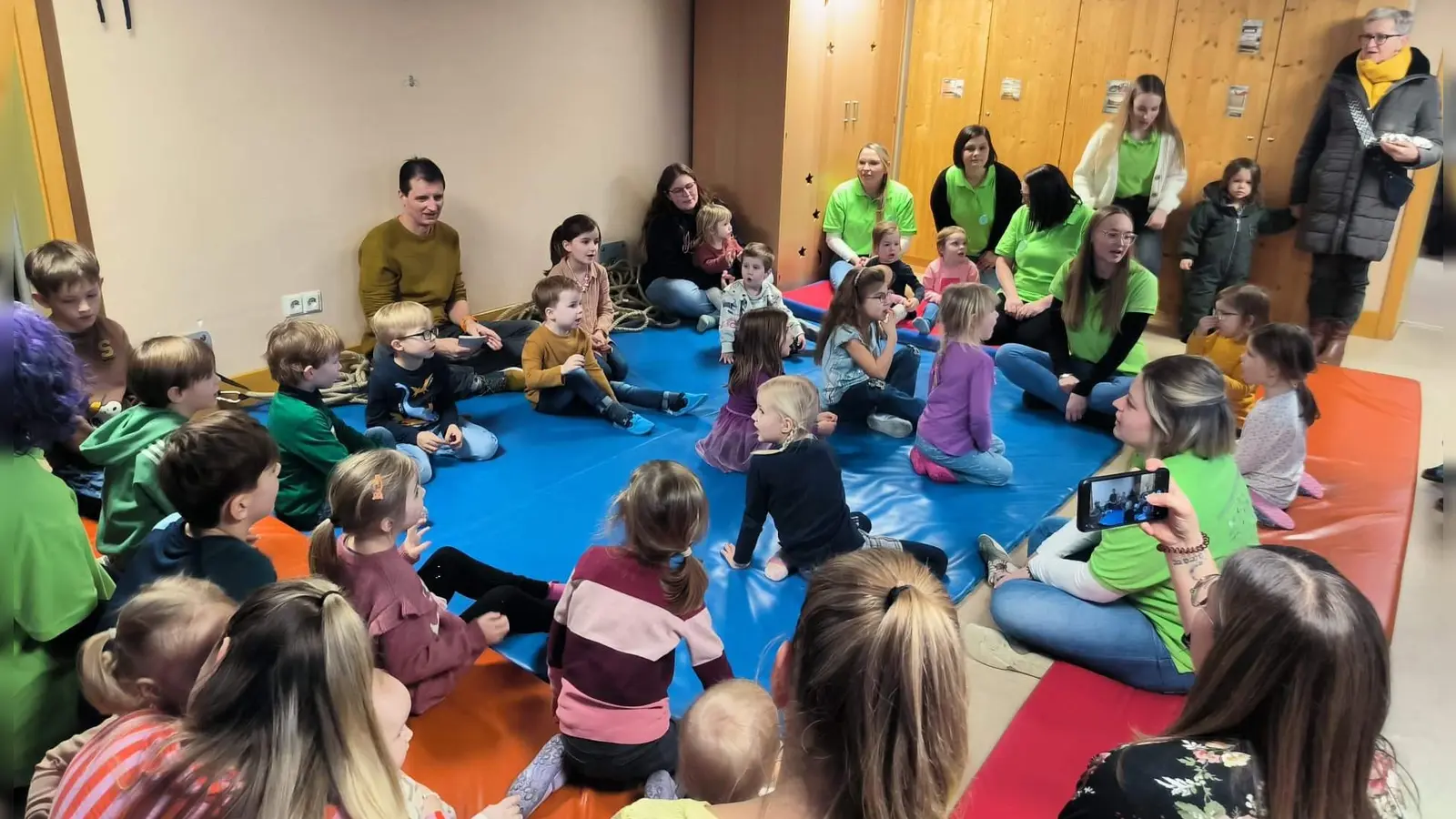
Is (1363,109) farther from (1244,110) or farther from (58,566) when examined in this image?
(58,566)

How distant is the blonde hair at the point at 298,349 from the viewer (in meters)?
3.22

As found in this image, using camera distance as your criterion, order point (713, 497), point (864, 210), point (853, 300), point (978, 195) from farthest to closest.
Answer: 1. point (864, 210)
2. point (978, 195)
3. point (853, 300)
4. point (713, 497)

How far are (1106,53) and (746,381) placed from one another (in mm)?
3984

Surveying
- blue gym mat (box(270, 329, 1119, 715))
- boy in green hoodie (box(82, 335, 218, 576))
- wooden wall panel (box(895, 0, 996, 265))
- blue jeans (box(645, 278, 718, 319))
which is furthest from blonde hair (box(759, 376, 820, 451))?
wooden wall panel (box(895, 0, 996, 265))

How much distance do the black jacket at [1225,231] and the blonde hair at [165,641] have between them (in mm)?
5692

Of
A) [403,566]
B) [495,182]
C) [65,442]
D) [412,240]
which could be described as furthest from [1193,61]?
[65,442]

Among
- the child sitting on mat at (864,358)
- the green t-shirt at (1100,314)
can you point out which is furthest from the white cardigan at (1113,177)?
the child sitting on mat at (864,358)

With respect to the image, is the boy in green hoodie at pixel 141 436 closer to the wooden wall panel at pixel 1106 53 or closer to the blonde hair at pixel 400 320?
the blonde hair at pixel 400 320

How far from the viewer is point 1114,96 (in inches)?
249

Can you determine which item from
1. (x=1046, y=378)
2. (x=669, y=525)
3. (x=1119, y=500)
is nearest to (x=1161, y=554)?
(x=1119, y=500)

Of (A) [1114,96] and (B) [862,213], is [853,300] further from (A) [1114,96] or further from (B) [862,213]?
(A) [1114,96]

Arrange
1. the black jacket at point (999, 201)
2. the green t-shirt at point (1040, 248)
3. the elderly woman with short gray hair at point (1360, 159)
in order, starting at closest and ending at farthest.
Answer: the elderly woman with short gray hair at point (1360, 159) → the green t-shirt at point (1040, 248) → the black jacket at point (999, 201)

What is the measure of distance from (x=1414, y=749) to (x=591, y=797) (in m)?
2.33

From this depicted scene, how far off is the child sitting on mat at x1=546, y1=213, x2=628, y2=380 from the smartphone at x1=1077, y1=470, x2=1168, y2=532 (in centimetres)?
291
